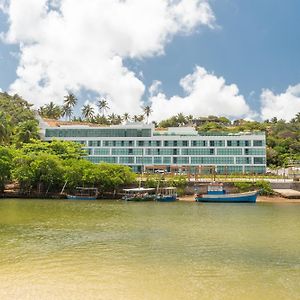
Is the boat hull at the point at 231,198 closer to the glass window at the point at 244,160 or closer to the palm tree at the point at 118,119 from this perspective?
the glass window at the point at 244,160

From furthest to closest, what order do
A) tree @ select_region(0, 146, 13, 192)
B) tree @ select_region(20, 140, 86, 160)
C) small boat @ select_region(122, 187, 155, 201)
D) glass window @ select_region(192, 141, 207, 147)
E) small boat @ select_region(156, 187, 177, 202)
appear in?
glass window @ select_region(192, 141, 207, 147)
tree @ select_region(20, 140, 86, 160)
tree @ select_region(0, 146, 13, 192)
small boat @ select_region(156, 187, 177, 202)
small boat @ select_region(122, 187, 155, 201)

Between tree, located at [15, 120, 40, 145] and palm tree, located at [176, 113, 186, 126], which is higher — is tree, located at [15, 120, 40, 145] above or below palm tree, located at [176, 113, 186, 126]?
below

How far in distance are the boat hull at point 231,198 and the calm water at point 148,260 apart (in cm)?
3013

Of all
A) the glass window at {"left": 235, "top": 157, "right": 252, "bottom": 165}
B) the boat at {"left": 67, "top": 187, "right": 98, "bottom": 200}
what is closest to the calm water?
the boat at {"left": 67, "top": 187, "right": 98, "bottom": 200}

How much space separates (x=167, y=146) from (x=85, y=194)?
42.6 m

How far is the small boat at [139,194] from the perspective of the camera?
71062mm

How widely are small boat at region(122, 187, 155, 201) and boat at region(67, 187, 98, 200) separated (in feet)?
19.4

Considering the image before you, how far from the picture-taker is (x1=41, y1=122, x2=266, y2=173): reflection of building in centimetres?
10981

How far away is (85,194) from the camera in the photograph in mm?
75688

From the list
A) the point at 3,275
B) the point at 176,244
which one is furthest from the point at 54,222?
the point at 3,275

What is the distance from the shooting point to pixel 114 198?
248 ft

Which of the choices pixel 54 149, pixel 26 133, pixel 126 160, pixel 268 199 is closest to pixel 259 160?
A: pixel 126 160

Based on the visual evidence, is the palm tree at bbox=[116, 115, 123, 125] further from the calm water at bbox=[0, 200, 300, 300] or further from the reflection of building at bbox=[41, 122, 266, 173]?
the calm water at bbox=[0, 200, 300, 300]

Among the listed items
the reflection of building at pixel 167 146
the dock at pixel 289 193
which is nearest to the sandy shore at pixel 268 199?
the dock at pixel 289 193
